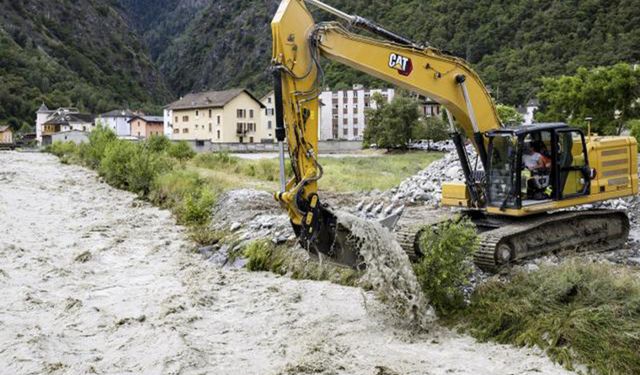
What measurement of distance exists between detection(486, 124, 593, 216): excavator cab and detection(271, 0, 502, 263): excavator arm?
182 centimetres

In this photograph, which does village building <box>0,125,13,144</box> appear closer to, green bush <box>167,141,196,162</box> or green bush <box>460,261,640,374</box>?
green bush <box>167,141,196,162</box>

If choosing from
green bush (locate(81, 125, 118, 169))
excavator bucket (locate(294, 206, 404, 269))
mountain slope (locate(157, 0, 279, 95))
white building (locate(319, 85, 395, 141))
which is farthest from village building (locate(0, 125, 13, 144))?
excavator bucket (locate(294, 206, 404, 269))

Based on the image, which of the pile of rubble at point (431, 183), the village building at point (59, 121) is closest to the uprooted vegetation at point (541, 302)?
the pile of rubble at point (431, 183)

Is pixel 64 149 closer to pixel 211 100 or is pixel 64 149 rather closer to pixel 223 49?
pixel 211 100

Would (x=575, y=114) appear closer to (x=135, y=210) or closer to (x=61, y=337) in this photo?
(x=135, y=210)

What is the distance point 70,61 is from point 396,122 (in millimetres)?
103703

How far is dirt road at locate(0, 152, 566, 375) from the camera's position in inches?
320

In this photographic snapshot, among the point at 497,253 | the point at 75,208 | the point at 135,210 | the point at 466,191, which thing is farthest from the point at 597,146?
the point at 75,208

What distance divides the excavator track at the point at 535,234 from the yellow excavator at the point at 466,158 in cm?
2

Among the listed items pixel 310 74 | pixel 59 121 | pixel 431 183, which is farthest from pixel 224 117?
pixel 310 74

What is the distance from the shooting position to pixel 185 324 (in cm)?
983

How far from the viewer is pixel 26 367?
8164mm

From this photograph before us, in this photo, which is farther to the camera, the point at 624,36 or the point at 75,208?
the point at 624,36

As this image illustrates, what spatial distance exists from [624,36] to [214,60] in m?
106
